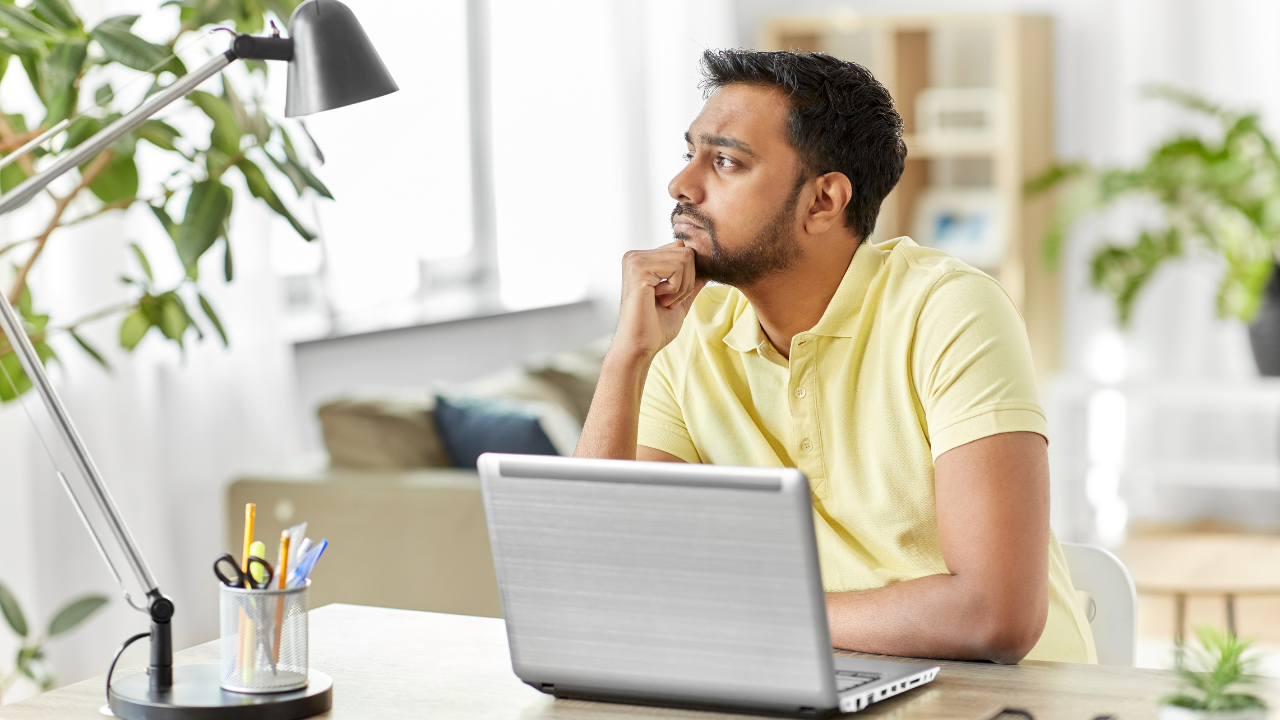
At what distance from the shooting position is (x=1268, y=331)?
15.3ft

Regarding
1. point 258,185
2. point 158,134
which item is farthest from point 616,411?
point 158,134

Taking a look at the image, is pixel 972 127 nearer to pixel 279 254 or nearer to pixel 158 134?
pixel 279 254

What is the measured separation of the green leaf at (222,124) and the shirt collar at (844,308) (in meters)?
0.74

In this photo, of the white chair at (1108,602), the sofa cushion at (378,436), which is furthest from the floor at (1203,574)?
the sofa cushion at (378,436)

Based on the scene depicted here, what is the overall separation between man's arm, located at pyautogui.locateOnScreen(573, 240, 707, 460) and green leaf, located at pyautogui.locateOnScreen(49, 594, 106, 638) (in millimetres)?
971

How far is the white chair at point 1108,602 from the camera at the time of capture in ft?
5.55

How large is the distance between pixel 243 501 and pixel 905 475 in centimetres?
183

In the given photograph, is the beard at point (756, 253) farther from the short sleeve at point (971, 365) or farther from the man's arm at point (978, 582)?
the man's arm at point (978, 582)

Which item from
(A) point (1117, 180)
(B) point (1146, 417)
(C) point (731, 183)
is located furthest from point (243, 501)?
(B) point (1146, 417)

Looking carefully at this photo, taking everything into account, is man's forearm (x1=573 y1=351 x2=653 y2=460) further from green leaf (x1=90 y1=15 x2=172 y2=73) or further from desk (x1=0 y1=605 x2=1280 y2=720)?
green leaf (x1=90 y1=15 x2=172 y2=73)

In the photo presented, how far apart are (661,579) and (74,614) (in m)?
1.39

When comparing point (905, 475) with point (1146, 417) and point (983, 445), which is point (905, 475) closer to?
point (983, 445)

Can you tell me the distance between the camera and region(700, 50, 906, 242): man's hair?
167 cm

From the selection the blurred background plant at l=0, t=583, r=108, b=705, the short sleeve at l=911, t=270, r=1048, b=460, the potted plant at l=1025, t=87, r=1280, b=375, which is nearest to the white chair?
the short sleeve at l=911, t=270, r=1048, b=460
